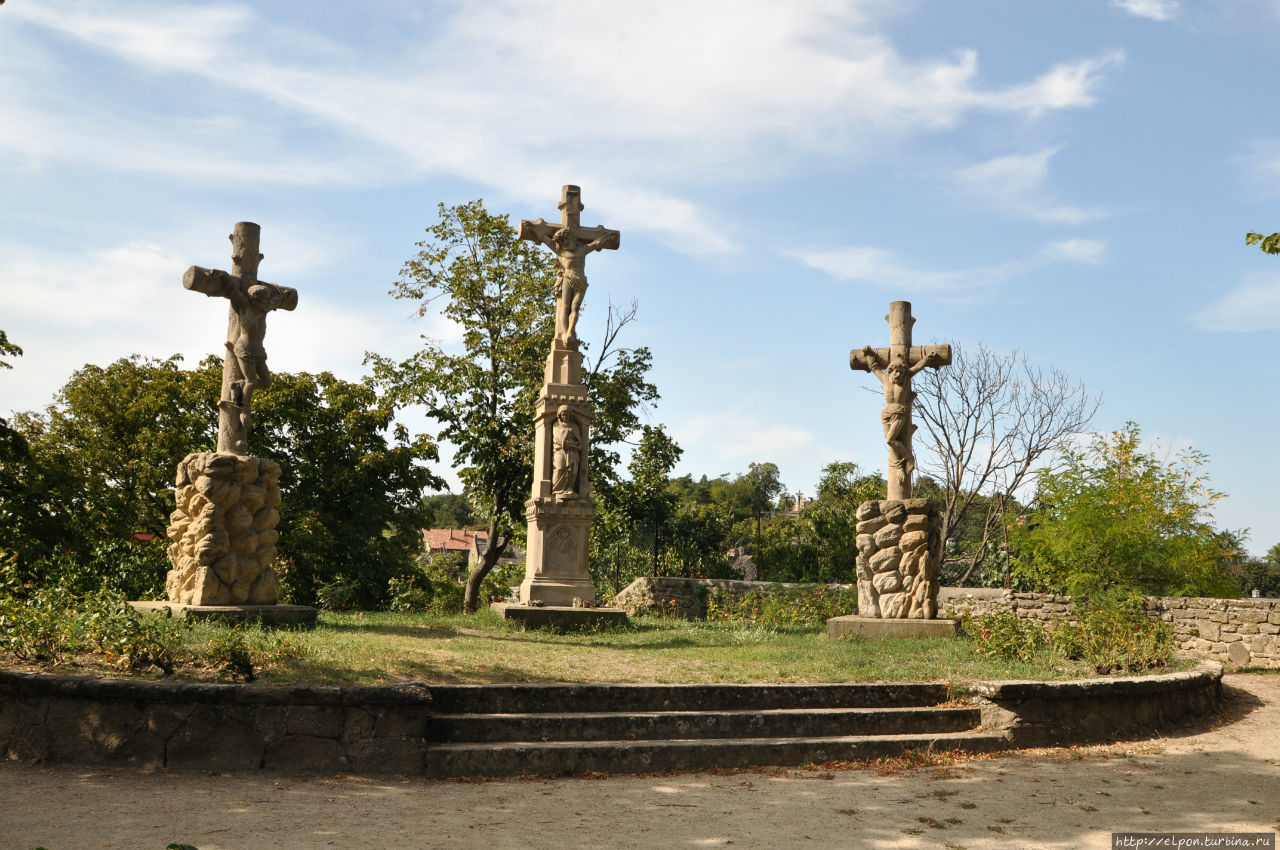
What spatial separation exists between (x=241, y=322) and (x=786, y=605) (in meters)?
9.22

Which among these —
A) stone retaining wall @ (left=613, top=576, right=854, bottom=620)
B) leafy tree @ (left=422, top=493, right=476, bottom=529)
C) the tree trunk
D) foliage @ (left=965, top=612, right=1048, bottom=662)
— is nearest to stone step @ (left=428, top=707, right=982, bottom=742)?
foliage @ (left=965, top=612, right=1048, bottom=662)

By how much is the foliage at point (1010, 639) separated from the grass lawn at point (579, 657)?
0.19 metres

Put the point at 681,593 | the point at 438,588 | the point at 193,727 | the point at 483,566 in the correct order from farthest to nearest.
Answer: the point at 438,588, the point at 483,566, the point at 681,593, the point at 193,727

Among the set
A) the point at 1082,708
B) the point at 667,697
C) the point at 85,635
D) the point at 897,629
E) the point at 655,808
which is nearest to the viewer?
the point at 655,808

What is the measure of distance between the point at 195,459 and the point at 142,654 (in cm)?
319

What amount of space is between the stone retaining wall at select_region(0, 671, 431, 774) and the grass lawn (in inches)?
20.3

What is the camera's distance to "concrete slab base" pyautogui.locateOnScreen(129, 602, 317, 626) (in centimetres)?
881

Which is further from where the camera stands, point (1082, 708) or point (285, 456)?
point (285, 456)

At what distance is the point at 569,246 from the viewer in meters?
13.4

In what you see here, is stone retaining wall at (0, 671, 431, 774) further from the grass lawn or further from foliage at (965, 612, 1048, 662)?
foliage at (965, 612, 1048, 662)

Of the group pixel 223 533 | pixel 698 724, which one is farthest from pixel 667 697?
pixel 223 533

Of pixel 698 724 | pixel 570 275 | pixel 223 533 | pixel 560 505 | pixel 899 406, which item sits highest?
pixel 570 275

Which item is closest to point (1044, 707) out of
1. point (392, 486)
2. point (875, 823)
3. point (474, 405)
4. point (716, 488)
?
point (875, 823)

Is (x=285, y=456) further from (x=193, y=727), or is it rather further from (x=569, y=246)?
(x=193, y=727)
